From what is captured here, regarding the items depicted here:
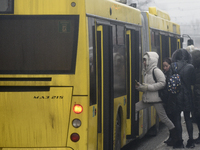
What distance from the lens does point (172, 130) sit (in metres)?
8.57

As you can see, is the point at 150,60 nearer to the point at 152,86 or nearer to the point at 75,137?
the point at 152,86

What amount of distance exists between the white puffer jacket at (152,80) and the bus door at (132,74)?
7.4 inches

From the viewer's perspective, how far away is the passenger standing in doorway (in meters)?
8.30

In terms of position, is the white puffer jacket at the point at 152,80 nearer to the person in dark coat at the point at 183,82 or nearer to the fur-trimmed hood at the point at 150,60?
the fur-trimmed hood at the point at 150,60

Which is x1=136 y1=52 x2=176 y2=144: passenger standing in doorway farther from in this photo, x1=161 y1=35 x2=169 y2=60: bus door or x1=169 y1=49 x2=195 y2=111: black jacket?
x1=161 y1=35 x2=169 y2=60: bus door

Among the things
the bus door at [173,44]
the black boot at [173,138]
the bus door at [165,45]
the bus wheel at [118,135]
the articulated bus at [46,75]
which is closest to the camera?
the articulated bus at [46,75]

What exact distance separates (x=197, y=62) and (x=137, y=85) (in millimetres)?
1577

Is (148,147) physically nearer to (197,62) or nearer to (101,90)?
(197,62)

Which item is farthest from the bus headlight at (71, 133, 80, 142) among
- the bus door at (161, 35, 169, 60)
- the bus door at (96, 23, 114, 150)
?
the bus door at (161, 35, 169, 60)

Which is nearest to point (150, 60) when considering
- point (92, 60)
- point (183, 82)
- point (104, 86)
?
point (183, 82)

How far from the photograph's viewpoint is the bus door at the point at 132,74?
7.99 metres

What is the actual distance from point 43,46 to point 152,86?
131 inches

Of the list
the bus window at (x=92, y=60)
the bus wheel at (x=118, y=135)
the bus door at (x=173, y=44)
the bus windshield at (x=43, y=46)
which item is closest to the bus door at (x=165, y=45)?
the bus door at (x=173, y=44)

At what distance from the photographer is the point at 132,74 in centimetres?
820
